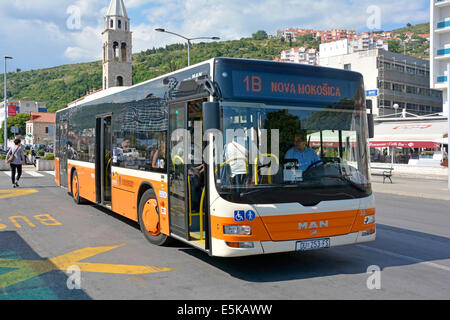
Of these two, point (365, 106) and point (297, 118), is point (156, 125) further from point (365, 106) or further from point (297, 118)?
point (365, 106)

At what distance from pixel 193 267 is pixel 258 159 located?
1.88 metres

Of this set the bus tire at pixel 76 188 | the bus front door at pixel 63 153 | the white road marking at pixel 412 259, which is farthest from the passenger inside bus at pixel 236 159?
the bus front door at pixel 63 153

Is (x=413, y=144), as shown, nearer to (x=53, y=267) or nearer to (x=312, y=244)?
Answer: (x=312, y=244)

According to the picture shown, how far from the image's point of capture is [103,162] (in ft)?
36.7

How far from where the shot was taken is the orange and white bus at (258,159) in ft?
19.3

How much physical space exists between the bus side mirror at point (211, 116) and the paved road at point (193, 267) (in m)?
1.96

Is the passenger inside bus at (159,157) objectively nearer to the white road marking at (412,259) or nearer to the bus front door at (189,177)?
the bus front door at (189,177)

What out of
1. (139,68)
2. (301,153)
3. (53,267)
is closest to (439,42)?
A: (301,153)

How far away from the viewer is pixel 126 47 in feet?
251

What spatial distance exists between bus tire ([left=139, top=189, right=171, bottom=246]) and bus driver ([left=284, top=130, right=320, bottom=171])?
9.11 feet

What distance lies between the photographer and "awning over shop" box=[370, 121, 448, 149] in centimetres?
4031

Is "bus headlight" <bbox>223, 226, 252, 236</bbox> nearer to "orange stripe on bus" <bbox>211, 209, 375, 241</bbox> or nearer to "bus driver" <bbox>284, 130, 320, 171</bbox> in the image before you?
"orange stripe on bus" <bbox>211, 209, 375, 241</bbox>
